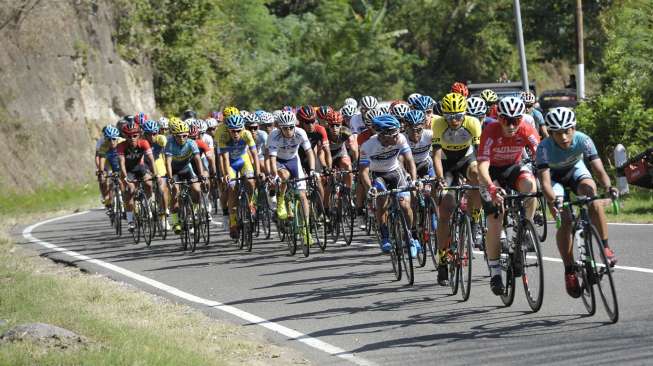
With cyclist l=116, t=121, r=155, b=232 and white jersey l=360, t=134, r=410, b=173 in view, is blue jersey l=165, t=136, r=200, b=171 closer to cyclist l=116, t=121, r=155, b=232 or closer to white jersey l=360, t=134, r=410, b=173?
cyclist l=116, t=121, r=155, b=232

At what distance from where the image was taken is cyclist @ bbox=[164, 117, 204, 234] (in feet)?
58.7

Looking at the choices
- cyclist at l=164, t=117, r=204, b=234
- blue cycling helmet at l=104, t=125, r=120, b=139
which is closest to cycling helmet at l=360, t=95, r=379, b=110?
cyclist at l=164, t=117, r=204, b=234

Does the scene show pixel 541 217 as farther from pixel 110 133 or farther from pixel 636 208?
pixel 110 133

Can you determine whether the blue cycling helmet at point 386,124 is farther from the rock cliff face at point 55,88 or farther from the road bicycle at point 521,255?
the rock cliff face at point 55,88

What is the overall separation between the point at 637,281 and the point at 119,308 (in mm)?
5282

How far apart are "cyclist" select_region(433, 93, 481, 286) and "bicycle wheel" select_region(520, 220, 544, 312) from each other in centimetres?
141

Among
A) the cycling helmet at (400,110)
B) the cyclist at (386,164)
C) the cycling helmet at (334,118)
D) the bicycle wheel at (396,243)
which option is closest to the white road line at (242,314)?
the bicycle wheel at (396,243)

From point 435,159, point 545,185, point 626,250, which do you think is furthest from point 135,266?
point 545,185

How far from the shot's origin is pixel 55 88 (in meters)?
38.4

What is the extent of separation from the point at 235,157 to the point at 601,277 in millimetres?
9552

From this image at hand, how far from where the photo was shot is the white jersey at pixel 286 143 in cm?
1644

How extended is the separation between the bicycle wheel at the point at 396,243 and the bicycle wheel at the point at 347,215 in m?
4.00

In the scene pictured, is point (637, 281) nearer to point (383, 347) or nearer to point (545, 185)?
point (545, 185)

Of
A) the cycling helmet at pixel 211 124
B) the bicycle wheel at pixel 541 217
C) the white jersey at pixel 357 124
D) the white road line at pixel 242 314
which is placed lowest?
the white road line at pixel 242 314
